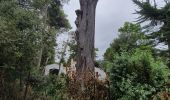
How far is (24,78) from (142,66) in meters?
6.92

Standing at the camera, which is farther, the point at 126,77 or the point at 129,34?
the point at 129,34

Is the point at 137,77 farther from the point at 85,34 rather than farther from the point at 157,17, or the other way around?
the point at 157,17

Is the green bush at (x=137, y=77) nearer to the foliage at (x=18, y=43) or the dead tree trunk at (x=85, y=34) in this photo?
the dead tree trunk at (x=85, y=34)

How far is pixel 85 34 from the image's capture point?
14375mm

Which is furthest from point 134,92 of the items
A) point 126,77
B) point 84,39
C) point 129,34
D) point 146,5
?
point 129,34

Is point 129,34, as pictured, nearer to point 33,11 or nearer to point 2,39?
point 33,11

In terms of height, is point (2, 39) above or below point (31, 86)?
above

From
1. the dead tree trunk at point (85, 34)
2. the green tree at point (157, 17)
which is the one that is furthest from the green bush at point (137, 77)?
the green tree at point (157, 17)

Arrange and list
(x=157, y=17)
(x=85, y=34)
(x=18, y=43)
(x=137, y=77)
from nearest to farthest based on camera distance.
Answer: (x=137, y=77) < (x=18, y=43) < (x=85, y=34) < (x=157, y=17)

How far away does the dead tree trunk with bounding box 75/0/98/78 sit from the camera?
45.1ft

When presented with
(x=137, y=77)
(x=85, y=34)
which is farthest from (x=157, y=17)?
(x=137, y=77)

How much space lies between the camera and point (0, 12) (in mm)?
14375

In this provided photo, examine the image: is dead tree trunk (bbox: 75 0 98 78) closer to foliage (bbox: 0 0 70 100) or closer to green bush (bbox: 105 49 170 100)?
foliage (bbox: 0 0 70 100)

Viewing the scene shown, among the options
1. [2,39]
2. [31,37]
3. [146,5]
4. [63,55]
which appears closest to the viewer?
[2,39]
